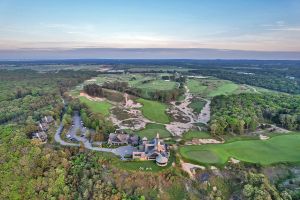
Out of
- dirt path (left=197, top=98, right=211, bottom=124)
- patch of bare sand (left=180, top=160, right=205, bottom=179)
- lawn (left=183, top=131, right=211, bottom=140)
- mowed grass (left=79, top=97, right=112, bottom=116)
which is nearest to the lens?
patch of bare sand (left=180, top=160, right=205, bottom=179)

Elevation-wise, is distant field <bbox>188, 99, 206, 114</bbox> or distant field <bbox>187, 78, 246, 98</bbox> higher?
distant field <bbox>187, 78, 246, 98</bbox>

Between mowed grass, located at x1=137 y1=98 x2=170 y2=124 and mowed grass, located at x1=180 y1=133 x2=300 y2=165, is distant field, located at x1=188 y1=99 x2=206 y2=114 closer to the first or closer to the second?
mowed grass, located at x1=137 y1=98 x2=170 y2=124

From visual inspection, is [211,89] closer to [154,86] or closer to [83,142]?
[154,86]

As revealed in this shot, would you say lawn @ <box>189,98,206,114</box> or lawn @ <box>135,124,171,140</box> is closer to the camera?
lawn @ <box>135,124,171,140</box>

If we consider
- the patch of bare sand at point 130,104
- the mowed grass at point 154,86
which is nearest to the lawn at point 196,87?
the mowed grass at point 154,86

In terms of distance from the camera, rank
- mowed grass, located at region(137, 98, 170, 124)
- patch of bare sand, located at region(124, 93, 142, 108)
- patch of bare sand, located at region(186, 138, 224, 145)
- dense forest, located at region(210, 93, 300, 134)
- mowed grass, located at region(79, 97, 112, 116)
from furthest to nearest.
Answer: patch of bare sand, located at region(124, 93, 142, 108)
mowed grass, located at region(79, 97, 112, 116)
mowed grass, located at region(137, 98, 170, 124)
dense forest, located at region(210, 93, 300, 134)
patch of bare sand, located at region(186, 138, 224, 145)

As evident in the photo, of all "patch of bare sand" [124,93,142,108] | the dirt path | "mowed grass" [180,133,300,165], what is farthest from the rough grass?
"mowed grass" [180,133,300,165]

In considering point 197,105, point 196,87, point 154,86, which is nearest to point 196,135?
point 197,105
